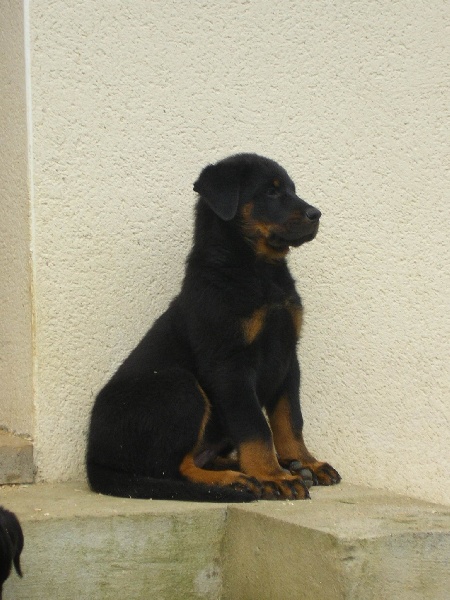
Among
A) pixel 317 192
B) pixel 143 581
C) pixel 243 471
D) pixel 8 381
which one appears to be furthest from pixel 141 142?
pixel 143 581

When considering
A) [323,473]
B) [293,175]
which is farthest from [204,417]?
[293,175]

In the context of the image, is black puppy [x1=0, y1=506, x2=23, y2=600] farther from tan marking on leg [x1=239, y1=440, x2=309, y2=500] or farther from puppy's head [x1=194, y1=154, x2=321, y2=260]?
puppy's head [x1=194, y1=154, x2=321, y2=260]

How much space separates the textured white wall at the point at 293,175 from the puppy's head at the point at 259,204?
1.53ft

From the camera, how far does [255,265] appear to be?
14.3 ft

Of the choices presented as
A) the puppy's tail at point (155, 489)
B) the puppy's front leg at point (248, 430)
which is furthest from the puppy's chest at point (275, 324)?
the puppy's tail at point (155, 489)

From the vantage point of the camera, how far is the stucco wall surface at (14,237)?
14.6ft

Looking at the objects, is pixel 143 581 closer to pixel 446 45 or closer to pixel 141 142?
pixel 141 142

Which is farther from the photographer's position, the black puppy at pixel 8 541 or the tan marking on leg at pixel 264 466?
the tan marking on leg at pixel 264 466

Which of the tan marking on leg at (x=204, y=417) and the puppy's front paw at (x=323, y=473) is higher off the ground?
the tan marking on leg at (x=204, y=417)

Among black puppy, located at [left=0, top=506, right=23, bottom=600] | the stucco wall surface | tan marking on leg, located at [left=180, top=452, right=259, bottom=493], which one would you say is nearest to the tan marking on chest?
tan marking on leg, located at [left=180, top=452, right=259, bottom=493]

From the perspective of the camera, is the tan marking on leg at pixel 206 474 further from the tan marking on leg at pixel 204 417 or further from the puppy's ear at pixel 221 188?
the puppy's ear at pixel 221 188

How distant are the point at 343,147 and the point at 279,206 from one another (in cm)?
78

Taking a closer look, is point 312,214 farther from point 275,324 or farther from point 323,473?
point 323,473

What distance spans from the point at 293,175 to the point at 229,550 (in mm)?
1987
